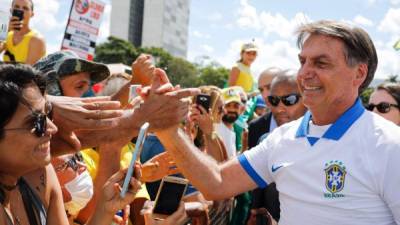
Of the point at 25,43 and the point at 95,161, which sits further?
the point at 25,43

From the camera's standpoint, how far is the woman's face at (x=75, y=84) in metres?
2.81

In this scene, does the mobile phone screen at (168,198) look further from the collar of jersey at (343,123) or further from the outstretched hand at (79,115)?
the collar of jersey at (343,123)

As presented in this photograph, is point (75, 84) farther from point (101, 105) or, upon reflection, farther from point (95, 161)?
point (101, 105)

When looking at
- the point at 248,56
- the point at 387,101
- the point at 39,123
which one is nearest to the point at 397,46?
the point at 387,101

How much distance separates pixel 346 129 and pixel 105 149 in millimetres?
1325

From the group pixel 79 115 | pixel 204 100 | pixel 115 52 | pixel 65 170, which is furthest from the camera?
pixel 115 52

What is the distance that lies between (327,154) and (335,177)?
0.39ft

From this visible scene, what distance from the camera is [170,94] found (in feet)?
7.96

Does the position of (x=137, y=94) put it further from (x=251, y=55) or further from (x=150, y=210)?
(x=251, y=55)

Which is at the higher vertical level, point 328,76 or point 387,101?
point 328,76

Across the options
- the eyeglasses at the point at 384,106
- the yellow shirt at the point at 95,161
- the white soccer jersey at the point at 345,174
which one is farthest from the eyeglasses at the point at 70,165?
the eyeglasses at the point at 384,106

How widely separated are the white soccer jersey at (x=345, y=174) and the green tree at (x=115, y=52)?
212 feet

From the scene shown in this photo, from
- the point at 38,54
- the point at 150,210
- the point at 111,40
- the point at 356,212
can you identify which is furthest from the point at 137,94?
the point at 111,40

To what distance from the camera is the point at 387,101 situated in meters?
4.21
